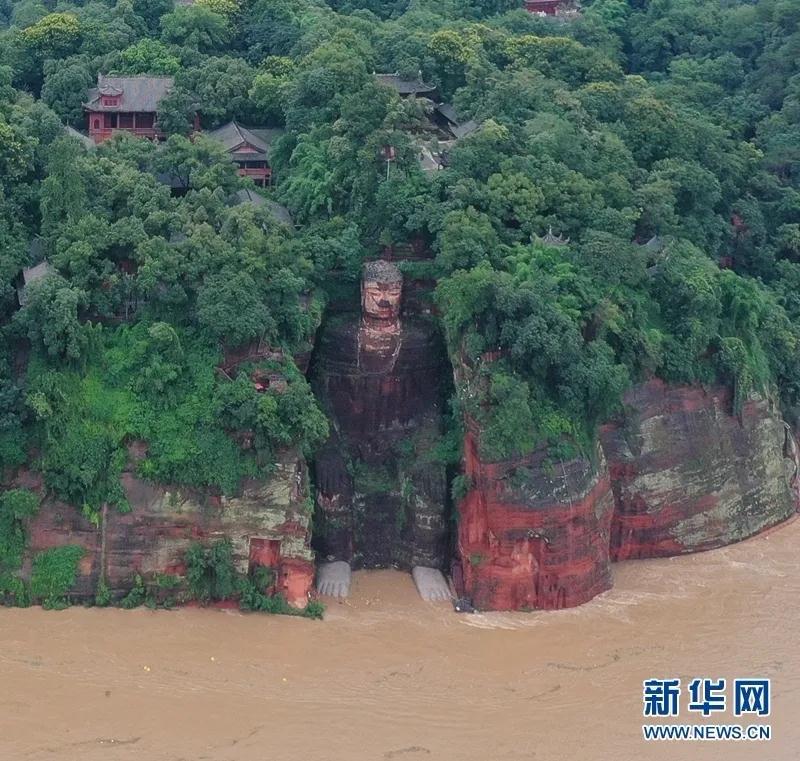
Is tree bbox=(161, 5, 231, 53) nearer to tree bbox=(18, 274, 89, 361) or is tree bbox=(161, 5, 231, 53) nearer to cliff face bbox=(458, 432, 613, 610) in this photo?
tree bbox=(18, 274, 89, 361)

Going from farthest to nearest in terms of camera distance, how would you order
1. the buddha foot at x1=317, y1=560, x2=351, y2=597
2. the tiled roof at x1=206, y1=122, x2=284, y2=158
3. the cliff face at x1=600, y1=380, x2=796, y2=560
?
the tiled roof at x1=206, y1=122, x2=284, y2=158
the cliff face at x1=600, y1=380, x2=796, y2=560
the buddha foot at x1=317, y1=560, x2=351, y2=597

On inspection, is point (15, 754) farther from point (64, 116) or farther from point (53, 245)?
point (64, 116)

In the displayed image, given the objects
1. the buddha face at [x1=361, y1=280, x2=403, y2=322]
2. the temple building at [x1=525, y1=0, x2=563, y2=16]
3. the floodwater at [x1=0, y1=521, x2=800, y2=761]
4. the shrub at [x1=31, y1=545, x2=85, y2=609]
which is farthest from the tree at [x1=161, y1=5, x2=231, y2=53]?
the floodwater at [x1=0, y1=521, x2=800, y2=761]

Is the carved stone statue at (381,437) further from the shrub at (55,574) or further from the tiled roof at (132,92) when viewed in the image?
the tiled roof at (132,92)

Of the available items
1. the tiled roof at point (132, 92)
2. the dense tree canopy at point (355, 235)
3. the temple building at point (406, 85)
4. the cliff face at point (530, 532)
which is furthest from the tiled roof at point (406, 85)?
the cliff face at point (530, 532)

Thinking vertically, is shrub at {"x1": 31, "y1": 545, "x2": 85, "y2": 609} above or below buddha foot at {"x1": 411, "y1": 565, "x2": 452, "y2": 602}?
above

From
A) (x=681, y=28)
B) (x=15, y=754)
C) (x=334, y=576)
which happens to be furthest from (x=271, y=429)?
(x=681, y=28)
